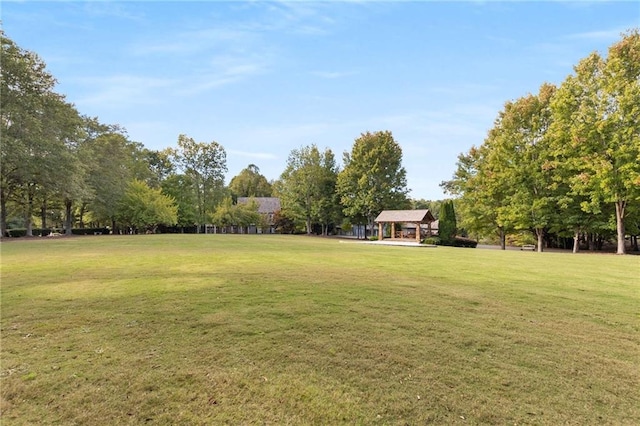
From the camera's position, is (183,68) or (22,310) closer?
(22,310)

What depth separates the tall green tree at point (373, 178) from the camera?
4509 centimetres

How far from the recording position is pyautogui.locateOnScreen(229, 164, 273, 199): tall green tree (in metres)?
87.1

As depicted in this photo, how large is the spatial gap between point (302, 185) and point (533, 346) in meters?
47.1

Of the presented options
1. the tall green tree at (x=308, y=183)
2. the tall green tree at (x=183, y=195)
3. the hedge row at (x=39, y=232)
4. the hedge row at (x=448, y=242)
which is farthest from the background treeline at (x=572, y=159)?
the hedge row at (x=39, y=232)

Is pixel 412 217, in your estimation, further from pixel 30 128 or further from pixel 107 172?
pixel 107 172

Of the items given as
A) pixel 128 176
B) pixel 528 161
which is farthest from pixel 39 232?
pixel 528 161

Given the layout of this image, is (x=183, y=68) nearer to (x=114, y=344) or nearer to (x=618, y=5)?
(x=114, y=344)

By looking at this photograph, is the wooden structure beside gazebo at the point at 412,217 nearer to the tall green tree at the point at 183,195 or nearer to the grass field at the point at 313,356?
the grass field at the point at 313,356

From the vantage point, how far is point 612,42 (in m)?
24.8

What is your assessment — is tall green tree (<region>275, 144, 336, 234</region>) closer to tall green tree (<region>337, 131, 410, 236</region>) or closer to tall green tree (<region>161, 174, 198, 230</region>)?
tall green tree (<region>337, 131, 410, 236</region>)

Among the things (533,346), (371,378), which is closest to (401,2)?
(533,346)

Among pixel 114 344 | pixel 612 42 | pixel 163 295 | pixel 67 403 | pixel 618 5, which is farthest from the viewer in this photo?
pixel 612 42

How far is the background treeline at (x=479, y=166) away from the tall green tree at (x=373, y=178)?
5.6 inches

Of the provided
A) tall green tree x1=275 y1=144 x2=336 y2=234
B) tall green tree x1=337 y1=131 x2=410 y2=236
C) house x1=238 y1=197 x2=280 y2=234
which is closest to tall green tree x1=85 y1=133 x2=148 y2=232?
tall green tree x1=275 y1=144 x2=336 y2=234
